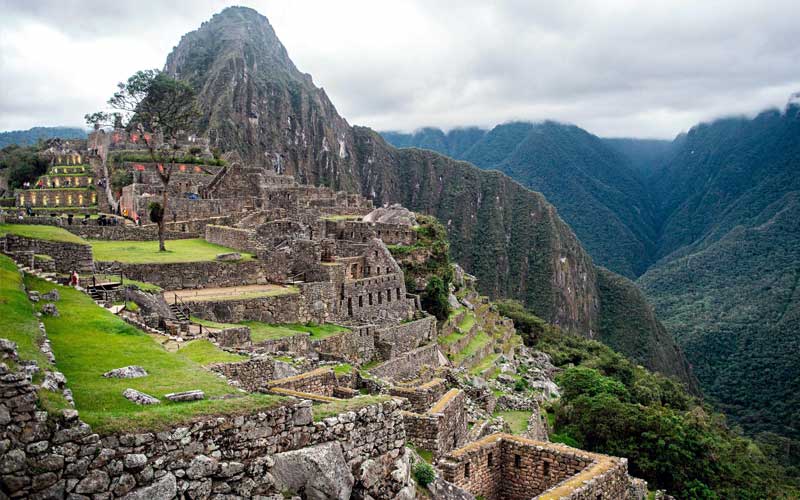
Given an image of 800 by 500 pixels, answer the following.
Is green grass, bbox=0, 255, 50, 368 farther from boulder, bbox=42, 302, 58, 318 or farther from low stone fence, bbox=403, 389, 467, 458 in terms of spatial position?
low stone fence, bbox=403, 389, 467, 458

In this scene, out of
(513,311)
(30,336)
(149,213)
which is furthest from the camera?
(513,311)

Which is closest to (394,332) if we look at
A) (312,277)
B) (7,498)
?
(312,277)

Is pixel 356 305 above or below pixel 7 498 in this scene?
below

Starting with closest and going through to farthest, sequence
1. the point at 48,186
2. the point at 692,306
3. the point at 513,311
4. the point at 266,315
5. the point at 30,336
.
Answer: the point at 30,336 < the point at 266,315 < the point at 48,186 < the point at 513,311 < the point at 692,306

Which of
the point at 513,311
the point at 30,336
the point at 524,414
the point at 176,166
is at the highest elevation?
the point at 176,166

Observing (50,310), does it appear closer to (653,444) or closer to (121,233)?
(121,233)

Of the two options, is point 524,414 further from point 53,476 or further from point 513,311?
point 513,311

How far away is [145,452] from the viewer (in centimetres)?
524

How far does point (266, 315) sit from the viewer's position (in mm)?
22328

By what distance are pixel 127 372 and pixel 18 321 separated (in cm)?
160

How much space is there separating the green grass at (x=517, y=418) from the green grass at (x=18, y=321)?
59.2 feet

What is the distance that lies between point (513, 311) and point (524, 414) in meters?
60.0

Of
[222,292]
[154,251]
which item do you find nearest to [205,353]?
[222,292]

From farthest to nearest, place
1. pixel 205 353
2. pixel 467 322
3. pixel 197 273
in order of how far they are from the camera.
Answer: pixel 467 322 < pixel 197 273 < pixel 205 353
